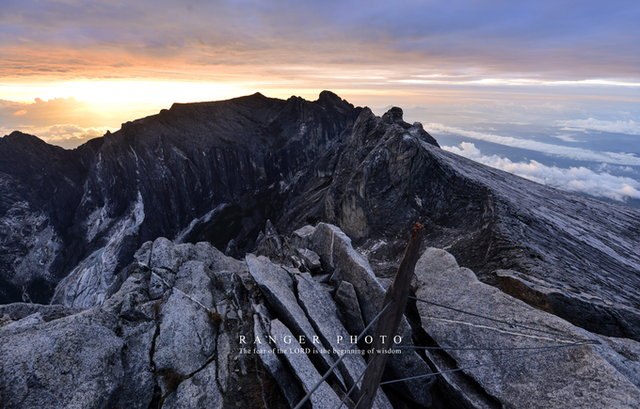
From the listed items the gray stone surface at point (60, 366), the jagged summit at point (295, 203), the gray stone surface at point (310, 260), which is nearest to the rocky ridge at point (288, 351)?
the gray stone surface at point (60, 366)

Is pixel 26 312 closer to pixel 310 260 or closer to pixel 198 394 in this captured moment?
pixel 198 394

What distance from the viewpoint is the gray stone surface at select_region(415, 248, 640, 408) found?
9609 mm

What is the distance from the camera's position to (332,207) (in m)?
63.1

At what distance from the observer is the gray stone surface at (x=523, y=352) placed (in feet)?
31.5

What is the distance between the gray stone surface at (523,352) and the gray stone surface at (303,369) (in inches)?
252

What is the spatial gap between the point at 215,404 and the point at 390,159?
43.6 m

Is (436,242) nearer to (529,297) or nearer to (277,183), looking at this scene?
(529,297)

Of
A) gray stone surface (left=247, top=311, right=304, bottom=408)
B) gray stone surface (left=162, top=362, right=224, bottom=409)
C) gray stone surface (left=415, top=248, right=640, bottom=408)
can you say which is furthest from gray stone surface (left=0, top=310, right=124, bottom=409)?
gray stone surface (left=415, top=248, right=640, bottom=408)

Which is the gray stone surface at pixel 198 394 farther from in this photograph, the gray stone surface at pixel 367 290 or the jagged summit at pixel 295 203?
the jagged summit at pixel 295 203

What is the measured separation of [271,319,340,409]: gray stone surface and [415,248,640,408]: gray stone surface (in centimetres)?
641

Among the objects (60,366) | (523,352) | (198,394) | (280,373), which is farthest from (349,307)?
(60,366)

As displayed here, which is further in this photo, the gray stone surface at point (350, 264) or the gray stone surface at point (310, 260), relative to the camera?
the gray stone surface at point (310, 260)

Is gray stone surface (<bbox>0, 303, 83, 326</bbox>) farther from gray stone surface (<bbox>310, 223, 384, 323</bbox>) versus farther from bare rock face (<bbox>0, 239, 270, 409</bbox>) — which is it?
gray stone surface (<bbox>310, 223, 384, 323</bbox>)

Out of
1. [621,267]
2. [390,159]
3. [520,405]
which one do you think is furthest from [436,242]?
[520,405]
